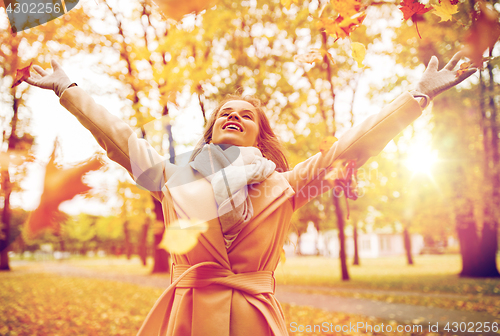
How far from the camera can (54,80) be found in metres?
1.69

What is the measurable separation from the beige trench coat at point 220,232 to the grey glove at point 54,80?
0.06 meters

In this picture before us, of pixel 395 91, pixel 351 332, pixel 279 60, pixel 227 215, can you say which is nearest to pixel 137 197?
pixel 279 60

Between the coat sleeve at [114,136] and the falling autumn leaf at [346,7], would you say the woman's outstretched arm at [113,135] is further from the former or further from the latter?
the falling autumn leaf at [346,7]

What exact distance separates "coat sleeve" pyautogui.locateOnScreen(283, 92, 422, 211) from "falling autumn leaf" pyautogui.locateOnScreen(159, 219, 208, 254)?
564 millimetres

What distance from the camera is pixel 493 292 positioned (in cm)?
929

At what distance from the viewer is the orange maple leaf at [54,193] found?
4.06ft

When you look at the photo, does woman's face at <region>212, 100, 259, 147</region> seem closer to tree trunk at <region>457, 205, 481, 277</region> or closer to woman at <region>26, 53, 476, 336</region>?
woman at <region>26, 53, 476, 336</region>

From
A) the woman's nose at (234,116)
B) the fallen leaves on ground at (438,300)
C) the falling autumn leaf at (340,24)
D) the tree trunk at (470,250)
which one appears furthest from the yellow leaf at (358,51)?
the tree trunk at (470,250)

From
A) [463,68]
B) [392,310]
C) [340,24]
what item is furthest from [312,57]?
[392,310]

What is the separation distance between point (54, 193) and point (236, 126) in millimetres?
942

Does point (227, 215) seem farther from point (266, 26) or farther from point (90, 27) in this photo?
point (266, 26)

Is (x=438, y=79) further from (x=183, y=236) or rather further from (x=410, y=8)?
(x=183, y=236)

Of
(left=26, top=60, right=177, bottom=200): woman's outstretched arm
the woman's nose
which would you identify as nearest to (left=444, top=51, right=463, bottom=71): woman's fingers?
the woman's nose

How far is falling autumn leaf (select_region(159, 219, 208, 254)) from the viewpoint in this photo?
4.92ft
